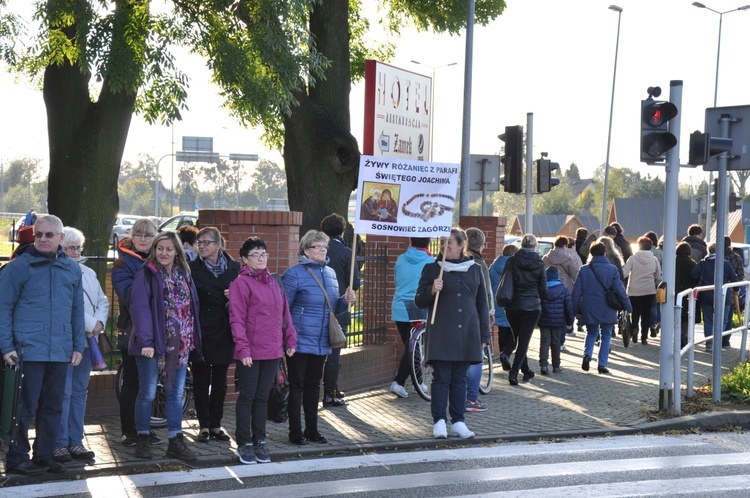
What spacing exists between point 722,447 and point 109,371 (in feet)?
17.5

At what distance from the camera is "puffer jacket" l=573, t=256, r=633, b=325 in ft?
44.3

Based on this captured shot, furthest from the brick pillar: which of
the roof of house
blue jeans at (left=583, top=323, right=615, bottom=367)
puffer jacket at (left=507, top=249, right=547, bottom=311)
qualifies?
the roof of house

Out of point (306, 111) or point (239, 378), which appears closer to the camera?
point (239, 378)

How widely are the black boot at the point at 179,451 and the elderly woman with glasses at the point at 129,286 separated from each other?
33 cm

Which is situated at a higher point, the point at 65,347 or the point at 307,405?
the point at 65,347

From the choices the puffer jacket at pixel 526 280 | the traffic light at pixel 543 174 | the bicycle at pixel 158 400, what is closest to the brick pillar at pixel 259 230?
the bicycle at pixel 158 400

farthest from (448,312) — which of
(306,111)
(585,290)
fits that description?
(306,111)

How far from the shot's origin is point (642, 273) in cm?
1698

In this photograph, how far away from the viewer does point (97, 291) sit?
8156 millimetres

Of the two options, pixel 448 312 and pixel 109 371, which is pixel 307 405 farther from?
pixel 109 371

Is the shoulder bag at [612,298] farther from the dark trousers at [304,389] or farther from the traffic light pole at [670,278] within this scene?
the dark trousers at [304,389]

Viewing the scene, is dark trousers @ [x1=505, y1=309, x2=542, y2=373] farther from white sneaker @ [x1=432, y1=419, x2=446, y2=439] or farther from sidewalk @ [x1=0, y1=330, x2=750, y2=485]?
white sneaker @ [x1=432, y1=419, x2=446, y2=439]

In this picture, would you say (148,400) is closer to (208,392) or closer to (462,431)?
(208,392)

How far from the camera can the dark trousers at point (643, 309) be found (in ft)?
56.6
